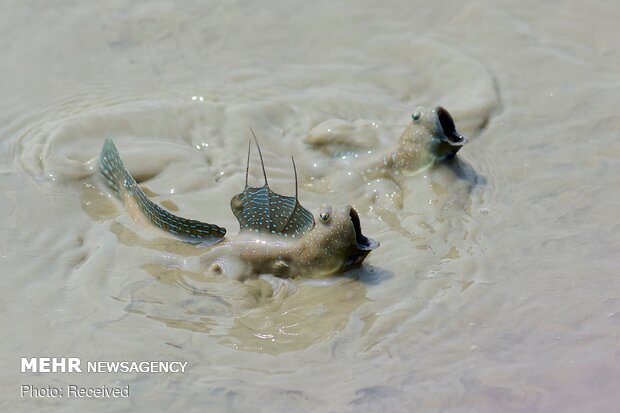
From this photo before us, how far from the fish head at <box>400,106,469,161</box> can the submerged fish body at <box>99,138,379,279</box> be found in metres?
0.89

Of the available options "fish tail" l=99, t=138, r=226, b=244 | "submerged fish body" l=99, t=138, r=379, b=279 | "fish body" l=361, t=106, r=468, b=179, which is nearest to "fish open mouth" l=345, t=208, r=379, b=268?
"submerged fish body" l=99, t=138, r=379, b=279

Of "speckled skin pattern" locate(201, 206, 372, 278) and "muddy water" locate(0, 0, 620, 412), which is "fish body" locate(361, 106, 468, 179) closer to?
"muddy water" locate(0, 0, 620, 412)

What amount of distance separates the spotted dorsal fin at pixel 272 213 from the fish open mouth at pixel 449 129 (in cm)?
101

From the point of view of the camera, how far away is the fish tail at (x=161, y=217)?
3.94 meters

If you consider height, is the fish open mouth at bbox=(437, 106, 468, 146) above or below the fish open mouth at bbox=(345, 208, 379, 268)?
above

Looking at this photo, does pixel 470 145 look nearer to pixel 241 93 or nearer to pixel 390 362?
pixel 241 93

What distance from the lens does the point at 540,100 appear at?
507cm

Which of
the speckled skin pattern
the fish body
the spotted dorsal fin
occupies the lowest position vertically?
the speckled skin pattern

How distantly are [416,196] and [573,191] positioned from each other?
29.3 inches

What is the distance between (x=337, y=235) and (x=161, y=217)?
0.80 m

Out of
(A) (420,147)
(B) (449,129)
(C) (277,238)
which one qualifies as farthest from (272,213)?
(B) (449,129)

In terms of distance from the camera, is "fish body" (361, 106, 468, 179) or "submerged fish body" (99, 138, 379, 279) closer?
"submerged fish body" (99, 138, 379, 279)

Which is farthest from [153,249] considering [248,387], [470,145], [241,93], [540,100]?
[540,100]

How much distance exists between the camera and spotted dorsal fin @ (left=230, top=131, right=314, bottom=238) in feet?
12.6
